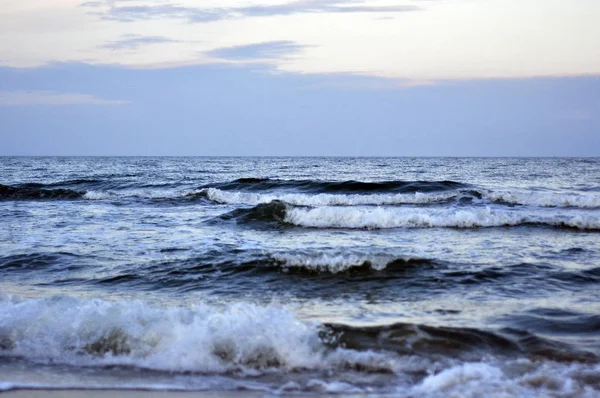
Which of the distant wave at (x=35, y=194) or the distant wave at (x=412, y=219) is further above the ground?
the distant wave at (x=412, y=219)

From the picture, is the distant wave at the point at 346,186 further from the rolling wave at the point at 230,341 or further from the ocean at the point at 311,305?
the rolling wave at the point at 230,341

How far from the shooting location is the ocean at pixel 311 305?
4.42 meters

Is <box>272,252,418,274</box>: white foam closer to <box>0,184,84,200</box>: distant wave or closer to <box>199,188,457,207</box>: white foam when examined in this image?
<box>199,188,457,207</box>: white foam

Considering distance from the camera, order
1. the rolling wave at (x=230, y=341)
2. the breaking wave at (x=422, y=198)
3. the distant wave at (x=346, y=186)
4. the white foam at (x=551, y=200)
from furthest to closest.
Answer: the distant wave at (x=346, y=186) → the breaking wave at (x=422, y=198) → the white foam at (x=551, y=200) → the rolling wave at (x=230, y=341)

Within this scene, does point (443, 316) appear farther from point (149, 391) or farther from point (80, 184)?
point (80, 184)

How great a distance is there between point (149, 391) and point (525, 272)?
566cm

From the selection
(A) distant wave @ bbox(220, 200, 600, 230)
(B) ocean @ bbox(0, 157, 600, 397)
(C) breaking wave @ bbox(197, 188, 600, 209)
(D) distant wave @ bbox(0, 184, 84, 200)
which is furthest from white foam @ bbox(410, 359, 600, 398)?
(D) distant wave @ bbox(0, 184, 84, 200)

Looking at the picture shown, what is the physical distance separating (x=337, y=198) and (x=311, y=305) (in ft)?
47.8

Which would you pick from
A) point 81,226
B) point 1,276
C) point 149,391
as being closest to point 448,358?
point 149,391

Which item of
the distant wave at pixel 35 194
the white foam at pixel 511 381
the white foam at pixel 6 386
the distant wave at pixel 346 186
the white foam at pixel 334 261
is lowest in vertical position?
the distant wave at pixel 35 194

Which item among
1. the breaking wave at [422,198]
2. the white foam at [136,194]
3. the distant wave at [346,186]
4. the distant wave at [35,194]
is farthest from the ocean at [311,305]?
the distant wave at [346,186]

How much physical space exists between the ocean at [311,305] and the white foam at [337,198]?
605cm

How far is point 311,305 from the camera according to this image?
6.48m

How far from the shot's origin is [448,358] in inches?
188
